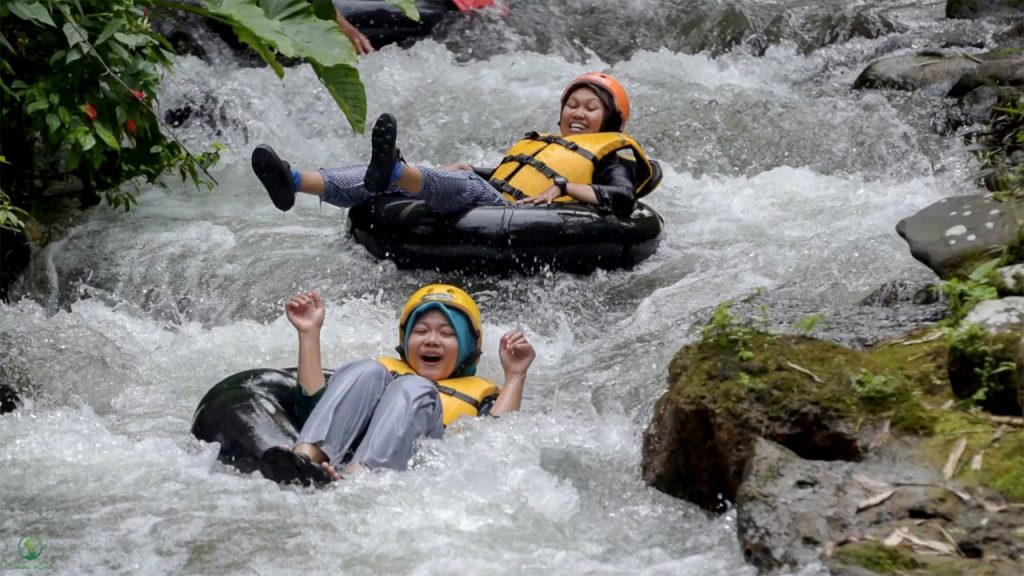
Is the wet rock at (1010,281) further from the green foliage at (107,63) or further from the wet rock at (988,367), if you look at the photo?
the green foliage at (107,63)

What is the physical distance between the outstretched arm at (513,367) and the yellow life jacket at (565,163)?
2.07m

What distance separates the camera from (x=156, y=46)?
6.62m

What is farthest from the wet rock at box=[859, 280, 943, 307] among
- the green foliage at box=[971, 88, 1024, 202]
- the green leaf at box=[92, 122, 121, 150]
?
the green leaf at box=[92, 122, 121, 150]

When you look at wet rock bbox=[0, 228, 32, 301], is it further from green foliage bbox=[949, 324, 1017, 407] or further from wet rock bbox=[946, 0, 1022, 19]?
A: wet rock bbox=[946, 0, 1022, 19]

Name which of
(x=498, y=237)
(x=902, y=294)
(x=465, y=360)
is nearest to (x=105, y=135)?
(x=498, y=237)

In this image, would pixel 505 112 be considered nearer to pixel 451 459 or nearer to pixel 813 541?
pixel 451 459

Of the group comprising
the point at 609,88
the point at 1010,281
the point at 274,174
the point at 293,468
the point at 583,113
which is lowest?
→ the point at 293,468

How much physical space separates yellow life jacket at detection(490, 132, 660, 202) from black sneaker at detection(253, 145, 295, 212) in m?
1.57

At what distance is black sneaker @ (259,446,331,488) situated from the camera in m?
4.16

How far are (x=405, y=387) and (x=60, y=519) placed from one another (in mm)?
1190

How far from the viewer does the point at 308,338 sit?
186 inches

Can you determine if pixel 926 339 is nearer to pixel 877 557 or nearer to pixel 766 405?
pixel 766 405

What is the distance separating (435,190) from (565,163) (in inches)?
34.8

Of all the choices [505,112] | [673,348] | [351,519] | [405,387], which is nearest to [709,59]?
[505,112]
